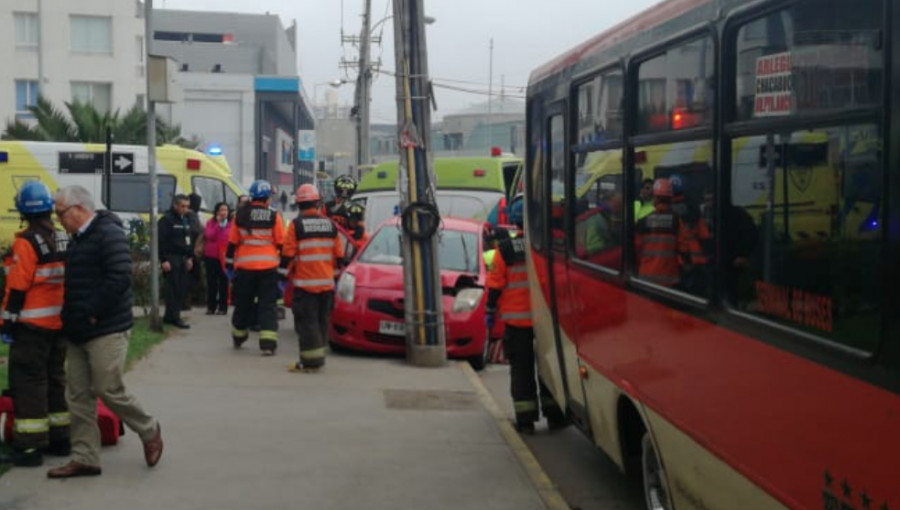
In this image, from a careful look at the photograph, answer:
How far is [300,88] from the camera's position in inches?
2874

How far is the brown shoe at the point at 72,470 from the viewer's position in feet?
23.1

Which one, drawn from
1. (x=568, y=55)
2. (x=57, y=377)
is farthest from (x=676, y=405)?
(x=57, y=377)

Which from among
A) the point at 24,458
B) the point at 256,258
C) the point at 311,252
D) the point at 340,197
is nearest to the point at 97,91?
the point at 340,197

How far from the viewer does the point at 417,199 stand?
12367 millimetres

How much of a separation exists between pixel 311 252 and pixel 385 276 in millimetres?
1851

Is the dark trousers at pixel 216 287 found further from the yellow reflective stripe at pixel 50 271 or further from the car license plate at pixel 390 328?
the yellow reflective stripe at pixel 50 271

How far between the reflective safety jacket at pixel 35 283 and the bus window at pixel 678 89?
363 centimetres

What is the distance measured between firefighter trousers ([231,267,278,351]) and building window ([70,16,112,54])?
153 feet

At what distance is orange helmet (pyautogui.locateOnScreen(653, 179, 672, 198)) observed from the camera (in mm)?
5371

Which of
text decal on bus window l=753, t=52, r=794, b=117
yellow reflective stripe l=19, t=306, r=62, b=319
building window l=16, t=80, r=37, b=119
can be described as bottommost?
yellow reflective stripe l=19, t=306, r=62, b=319

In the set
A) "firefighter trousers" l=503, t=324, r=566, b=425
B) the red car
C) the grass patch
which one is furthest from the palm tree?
"firefighter trousers" l=503, t=324, r=566, b=425

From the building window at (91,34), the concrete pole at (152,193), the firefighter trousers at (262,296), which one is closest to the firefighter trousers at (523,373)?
the firefighter trousers at (262,296)

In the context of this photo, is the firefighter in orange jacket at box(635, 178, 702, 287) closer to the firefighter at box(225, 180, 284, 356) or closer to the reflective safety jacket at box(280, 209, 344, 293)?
the reflective safety jacket at box(280, 209, 344, 293)

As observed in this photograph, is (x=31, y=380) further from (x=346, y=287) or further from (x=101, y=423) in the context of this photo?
(x=346, y=287)
